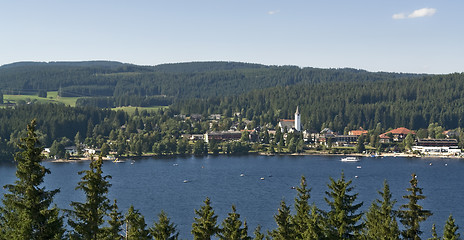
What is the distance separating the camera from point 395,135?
561 ft

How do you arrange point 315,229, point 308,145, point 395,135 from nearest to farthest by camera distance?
1. point 315,229
2. point 308,145
3. point 395,135

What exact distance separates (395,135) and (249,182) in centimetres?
8056

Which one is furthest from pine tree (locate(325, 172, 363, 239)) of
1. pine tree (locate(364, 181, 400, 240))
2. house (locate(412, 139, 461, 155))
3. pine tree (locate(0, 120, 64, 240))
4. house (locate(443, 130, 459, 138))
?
house (locate(443, 130, 459, 138))

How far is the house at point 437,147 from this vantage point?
500ft

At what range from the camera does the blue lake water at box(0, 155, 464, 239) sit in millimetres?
76438

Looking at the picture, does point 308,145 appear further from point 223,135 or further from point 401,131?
point 401,131

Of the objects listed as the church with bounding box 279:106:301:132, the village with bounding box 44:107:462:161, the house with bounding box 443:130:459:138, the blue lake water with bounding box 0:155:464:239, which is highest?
the church with bounding box 279:106:301:132

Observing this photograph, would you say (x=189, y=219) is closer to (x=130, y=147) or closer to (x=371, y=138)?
(x=130, y=147)

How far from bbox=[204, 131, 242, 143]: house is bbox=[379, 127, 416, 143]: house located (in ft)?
133

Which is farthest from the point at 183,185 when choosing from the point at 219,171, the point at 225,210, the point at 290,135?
the point at 290,135

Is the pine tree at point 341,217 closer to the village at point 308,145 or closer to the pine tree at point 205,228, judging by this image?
the pine tree at point 205,228

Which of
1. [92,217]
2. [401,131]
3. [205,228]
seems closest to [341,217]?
[205,228]

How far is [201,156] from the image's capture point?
14775 centimetres

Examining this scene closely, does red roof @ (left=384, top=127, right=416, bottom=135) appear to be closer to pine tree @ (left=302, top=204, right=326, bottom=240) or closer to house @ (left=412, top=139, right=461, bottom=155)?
house @ (left=412, top=139, right=461, bottom=155)
